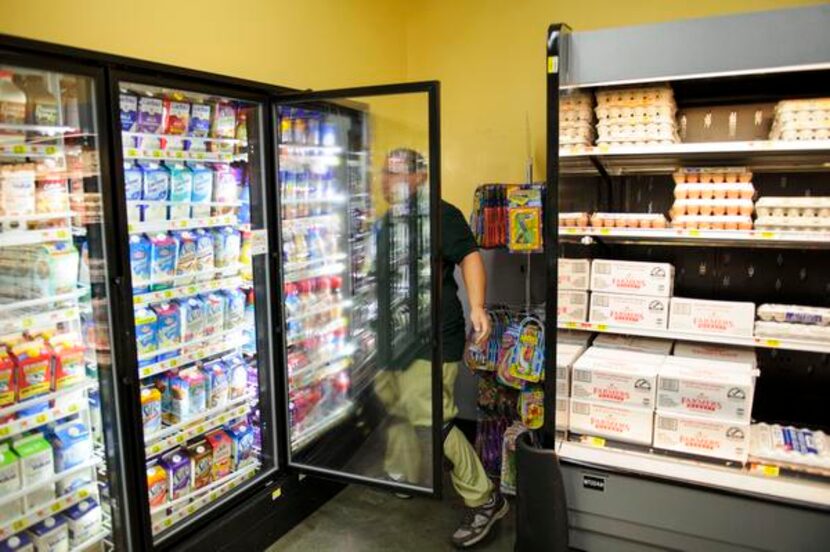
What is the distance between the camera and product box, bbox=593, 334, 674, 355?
298 centimetres

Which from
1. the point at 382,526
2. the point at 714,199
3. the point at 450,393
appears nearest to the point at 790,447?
the point at 714,199

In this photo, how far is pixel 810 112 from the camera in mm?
2352

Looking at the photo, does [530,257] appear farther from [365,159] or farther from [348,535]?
[348,535]

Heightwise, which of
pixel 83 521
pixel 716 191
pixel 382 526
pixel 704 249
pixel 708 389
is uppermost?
pixel 716 191

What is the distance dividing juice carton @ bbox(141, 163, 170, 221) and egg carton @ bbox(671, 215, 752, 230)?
2259 mm

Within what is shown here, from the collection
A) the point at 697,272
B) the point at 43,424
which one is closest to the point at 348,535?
the point at 43,424

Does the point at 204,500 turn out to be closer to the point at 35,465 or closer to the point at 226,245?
the point at 35,465

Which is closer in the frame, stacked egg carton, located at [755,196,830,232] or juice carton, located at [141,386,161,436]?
stacked egg carton, located at [755,196,830,232]

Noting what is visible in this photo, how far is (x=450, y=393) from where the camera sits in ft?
10.9

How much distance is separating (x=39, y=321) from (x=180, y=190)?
84cm

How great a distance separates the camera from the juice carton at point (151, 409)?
2639 millimetres

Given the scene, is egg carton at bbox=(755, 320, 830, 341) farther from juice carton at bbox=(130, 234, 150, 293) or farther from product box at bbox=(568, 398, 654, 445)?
juice carton at bbox=(130, 234, 150, 293)

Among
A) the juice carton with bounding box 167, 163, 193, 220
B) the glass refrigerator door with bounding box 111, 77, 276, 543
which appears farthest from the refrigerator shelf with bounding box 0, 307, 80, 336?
the juice carton with bounding box 167, 163, 193, 220

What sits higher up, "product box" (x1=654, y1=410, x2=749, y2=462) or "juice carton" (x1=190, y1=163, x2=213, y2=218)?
"juice carton" (x1=190, y1=163, x2=213, y2=218)
